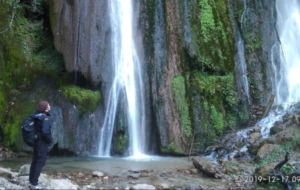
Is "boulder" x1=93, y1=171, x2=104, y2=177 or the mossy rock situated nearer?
"boulder" x1=93, y1=171, x2=104, y2=177

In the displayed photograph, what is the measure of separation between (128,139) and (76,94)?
2.52 m

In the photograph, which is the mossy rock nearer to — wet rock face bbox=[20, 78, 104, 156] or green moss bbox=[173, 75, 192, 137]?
green moss bbox=[173, 75, 192, 137]

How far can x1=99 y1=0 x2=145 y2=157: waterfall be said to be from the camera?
10.8 meters

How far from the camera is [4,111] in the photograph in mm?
10391

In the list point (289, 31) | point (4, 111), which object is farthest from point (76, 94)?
point (289, 31)

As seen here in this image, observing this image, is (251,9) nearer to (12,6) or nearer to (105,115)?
(105,115)

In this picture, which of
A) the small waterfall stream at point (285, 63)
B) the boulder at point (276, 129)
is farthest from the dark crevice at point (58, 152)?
the boulder at point (276, 129)

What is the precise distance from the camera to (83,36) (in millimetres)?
11422

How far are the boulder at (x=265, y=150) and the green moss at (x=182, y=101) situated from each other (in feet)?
10.3

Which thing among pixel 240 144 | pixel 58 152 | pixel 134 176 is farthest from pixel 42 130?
pixel 240 144

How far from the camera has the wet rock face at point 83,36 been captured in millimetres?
11219

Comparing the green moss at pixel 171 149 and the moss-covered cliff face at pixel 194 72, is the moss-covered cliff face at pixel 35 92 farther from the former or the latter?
the moss-covered cliff face at pixel 194 72

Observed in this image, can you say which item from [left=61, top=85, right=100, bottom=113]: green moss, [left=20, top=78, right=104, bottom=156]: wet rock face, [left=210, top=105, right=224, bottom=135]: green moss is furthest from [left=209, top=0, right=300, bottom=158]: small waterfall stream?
[left=61, top=85, right=100, bottom=113]: green moss

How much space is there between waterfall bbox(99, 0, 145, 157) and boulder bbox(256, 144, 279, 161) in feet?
13.7
